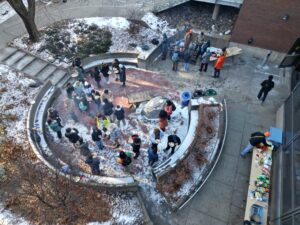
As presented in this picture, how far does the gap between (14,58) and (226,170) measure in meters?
13.7

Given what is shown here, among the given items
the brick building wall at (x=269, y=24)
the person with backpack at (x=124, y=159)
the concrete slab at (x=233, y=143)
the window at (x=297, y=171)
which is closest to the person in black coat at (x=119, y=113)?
the person with backpack at (x=124, y=159)

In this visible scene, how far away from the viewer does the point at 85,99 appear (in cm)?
1292

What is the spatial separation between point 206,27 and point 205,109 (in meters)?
8.68

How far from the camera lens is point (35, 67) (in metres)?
15.4

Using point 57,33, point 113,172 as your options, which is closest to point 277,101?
point 113,172

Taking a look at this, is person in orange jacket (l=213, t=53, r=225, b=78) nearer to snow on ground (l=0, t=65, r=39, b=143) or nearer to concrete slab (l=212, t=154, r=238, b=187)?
concrete slab (l=212, t=154, r=238, b=187)

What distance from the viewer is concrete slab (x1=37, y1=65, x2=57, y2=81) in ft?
49.2

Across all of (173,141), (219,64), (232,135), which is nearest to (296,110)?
(232,135)

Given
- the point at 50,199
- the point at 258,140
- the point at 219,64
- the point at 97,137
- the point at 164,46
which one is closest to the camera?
the point at 50,199

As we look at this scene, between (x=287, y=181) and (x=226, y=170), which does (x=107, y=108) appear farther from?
(x=287, y=181)

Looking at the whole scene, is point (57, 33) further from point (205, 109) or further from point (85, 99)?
point (205, 109)

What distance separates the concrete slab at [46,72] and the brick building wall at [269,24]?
1161 cm

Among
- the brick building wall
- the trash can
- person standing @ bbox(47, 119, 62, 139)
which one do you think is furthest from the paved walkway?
person standing @ bbox(47, 119, 62, 139)

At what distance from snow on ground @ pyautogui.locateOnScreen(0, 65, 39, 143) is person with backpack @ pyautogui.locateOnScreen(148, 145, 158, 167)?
19.7ft
